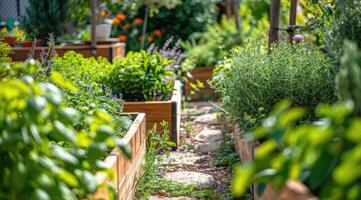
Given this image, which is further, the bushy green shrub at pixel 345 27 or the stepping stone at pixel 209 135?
the stepping stone at pixel 209 135

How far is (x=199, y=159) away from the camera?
4562mm

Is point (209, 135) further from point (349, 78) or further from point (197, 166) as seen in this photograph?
point (349, 78)

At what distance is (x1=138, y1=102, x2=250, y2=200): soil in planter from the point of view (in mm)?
3521

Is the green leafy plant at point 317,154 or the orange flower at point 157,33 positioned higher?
the green leafy plant at point 317,154

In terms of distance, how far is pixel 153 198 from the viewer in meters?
3.43

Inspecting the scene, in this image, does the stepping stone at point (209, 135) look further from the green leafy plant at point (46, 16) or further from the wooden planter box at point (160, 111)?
the green leafy plant at point (46, 16)

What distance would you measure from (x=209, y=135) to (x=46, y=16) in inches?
112

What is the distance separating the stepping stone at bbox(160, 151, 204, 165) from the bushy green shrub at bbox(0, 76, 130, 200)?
241 cm

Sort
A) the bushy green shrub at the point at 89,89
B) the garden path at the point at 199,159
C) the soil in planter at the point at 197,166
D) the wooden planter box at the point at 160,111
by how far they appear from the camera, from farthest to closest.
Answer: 1. the wooden planter box at the point at 160,111
2. the garden path at the point at 199,159
3. the soil in planter at the point at 197,166
4. the bushy green shrub at the point at 89,89

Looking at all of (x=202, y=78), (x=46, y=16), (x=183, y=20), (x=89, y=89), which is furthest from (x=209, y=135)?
(x=183, y=20)

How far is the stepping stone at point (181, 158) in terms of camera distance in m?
4.32

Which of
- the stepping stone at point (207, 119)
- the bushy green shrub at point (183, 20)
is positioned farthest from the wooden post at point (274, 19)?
the bushy green shrub at point (183, 20)

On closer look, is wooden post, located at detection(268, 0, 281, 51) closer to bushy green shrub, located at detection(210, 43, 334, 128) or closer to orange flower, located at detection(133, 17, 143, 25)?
bushy green shrub, located at detection(210, 43, 334, 128)

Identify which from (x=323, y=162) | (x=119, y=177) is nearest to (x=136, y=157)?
(x=119, y=177)
